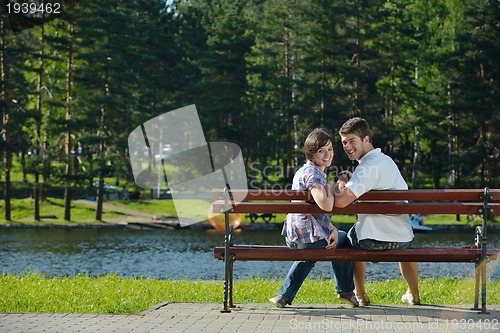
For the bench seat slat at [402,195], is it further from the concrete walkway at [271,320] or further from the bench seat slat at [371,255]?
the concrete walkway at [271,320]

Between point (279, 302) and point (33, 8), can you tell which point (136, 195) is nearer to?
point (33, 8)

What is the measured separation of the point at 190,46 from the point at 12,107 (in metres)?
18.6

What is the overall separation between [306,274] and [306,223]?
19.1 inches

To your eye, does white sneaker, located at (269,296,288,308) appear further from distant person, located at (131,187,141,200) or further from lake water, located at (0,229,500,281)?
distant person, located at (131,187,141,200)

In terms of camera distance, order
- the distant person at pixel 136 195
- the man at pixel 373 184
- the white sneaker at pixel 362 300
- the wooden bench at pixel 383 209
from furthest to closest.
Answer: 1. the distant person at pixel 136 195
2. the white sneaker at pixel 362 300
3. the man at pixel 373 184
4. the wooden bench at pixel 383 209

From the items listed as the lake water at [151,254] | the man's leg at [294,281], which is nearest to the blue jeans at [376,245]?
the man's leg at [294,281]

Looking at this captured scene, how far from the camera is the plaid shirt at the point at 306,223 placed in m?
8.74

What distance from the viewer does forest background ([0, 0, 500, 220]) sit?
50656 millimetres

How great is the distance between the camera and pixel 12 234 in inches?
1689

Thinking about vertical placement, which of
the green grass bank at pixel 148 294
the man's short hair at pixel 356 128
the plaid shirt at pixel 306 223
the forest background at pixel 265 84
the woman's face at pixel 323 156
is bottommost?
the green grass bank at pixel 148 294

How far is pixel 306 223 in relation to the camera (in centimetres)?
889

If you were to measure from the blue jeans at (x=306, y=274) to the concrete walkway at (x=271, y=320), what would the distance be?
0.53ft

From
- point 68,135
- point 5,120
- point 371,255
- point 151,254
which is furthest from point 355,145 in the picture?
point 68,135

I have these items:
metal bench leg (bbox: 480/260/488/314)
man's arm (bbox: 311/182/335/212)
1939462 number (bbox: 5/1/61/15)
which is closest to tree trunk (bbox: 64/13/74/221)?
1939462 number (bbox: 5/1/61/15)
